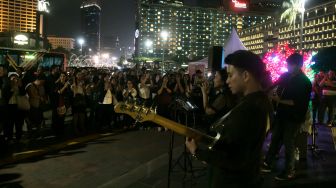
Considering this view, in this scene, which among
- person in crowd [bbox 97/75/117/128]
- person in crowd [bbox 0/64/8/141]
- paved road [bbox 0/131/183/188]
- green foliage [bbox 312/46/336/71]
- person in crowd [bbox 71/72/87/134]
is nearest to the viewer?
paved road [bbox 0/131/183/188]

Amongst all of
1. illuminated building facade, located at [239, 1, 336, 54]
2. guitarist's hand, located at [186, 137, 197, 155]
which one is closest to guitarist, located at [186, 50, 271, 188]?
guitarist's hand, located at [186, 137, 197, 155]

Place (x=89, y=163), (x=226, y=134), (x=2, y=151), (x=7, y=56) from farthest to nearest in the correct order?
1. (x=7, y=56)
2. (x=2, y=151)
3. (x=89, y=163)
4. (x=226, y=134)

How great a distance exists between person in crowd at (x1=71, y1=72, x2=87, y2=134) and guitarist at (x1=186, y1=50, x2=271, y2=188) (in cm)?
873

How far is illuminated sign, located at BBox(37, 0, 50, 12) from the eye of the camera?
10950cm

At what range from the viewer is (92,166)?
7258mm

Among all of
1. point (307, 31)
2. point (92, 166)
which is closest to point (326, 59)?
point (92, 166)

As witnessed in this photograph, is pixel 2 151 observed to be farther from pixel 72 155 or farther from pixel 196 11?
pixel 196 11

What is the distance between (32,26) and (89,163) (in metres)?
162

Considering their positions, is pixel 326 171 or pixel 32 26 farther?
pixel 32 26

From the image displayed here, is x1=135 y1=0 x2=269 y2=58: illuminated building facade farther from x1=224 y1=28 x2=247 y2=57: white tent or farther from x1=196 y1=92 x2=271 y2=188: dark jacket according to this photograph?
x1=196 y1=92 x2=271 y2=188: dark jacket

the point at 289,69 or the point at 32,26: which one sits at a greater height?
the point at 32,26

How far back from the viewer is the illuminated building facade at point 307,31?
110750 millimetres

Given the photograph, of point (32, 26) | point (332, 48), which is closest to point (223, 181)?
point (332, 48)

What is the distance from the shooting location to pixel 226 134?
226cm
